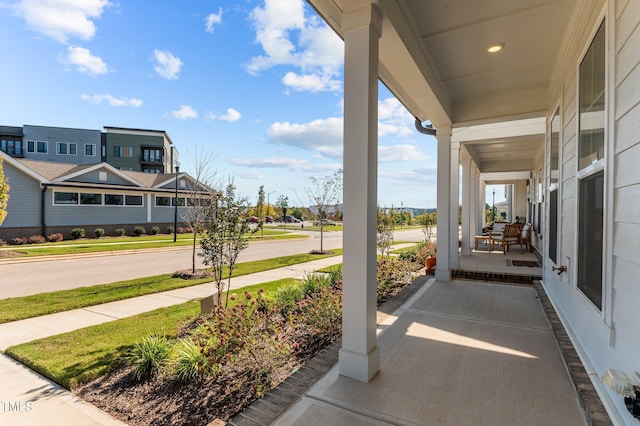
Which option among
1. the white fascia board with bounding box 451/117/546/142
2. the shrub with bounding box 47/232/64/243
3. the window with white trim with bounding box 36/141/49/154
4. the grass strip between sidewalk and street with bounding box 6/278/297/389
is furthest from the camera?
the window with white trim with bounding box 36/141/49/154

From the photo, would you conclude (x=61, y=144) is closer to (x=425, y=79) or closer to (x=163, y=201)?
(x=163, y=201)

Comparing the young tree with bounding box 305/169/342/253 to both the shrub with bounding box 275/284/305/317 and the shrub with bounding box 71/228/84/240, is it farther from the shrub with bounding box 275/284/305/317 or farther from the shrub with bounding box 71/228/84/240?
the shrub with bounding box 71/228/84/240

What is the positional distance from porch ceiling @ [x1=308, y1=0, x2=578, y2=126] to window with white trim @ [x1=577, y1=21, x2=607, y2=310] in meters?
0.77

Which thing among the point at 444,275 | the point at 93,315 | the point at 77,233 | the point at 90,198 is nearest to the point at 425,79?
the point at 444,275

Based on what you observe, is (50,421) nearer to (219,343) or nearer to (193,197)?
(219,343)

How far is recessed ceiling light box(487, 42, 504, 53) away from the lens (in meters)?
3.53

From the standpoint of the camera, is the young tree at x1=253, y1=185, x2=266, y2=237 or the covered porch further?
the young tree at x1=253, y1=185, x2=266, y2=237

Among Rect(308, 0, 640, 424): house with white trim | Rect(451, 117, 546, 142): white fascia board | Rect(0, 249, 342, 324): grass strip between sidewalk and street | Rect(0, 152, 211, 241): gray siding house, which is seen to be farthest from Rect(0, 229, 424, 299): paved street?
Rect(451, 117, 546, 142): white fascia board

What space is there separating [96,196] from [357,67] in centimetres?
2165

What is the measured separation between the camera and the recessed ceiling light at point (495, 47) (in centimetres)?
353

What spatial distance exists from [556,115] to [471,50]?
1.68m

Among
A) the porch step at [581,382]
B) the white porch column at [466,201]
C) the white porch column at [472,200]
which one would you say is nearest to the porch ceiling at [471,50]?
the porch step at [581,382]

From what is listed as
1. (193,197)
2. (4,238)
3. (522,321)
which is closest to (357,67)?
(522,321)

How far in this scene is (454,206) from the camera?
714 centimetres
